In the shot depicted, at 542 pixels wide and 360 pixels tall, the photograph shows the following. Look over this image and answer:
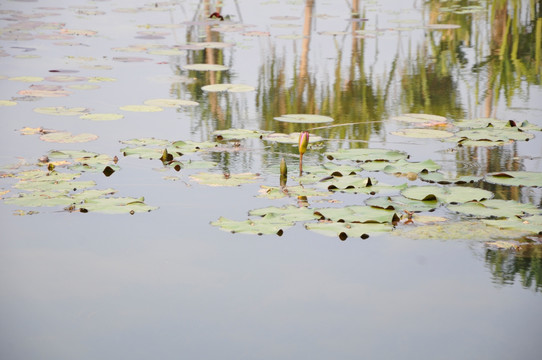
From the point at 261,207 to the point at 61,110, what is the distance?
2180 mm

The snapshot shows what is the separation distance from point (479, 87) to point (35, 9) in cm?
700

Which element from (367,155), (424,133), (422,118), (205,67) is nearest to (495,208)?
(367,155)

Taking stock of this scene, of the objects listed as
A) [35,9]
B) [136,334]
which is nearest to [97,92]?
[136,334]

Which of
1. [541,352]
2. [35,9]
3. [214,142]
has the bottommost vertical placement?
[541,352]

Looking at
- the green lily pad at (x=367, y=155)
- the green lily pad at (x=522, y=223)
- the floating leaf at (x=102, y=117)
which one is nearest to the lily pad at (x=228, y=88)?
the floating leaf at (x=102, y=117)

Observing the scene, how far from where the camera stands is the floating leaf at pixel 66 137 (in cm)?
438

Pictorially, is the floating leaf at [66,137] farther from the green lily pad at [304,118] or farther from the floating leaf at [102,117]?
the green lily pad at [304,118]

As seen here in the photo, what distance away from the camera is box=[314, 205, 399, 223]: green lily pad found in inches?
124

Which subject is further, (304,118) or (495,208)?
(304,118)

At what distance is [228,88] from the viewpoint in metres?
5.68

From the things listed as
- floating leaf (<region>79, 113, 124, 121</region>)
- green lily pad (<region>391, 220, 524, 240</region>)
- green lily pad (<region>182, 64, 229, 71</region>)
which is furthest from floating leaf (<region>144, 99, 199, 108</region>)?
green lily pad (<region>391, 220, 524, 240</region>)

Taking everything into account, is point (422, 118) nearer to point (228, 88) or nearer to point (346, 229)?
point (228, 88)

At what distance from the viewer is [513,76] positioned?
243 inches

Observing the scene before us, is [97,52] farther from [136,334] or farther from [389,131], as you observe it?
[136,334]
